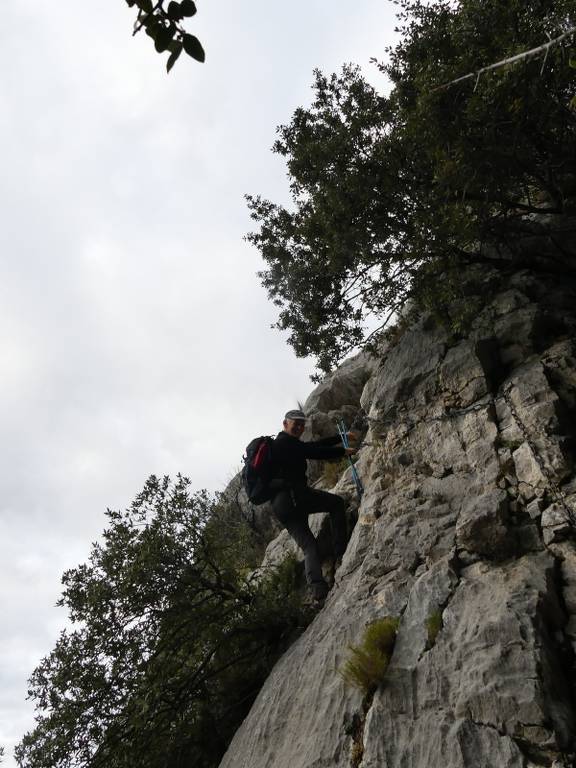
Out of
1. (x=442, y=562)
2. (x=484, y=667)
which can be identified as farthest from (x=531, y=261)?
(x=484, y=667)

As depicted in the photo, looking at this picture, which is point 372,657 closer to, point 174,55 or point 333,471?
point 174,55

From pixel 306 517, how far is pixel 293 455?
3.97 ft

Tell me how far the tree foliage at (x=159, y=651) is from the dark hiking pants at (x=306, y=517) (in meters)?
0.76

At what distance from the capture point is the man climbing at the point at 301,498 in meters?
9.74

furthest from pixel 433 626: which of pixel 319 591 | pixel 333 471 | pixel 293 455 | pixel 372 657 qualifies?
pixel 333 471

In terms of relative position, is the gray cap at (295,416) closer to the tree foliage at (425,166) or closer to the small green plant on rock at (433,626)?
the tree foliage at (425,166)

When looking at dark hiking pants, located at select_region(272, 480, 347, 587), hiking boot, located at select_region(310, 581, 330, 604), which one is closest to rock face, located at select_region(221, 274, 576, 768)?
hiking boot, located at select_region(310, 581, 330, 604)

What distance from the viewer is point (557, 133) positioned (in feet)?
33.3

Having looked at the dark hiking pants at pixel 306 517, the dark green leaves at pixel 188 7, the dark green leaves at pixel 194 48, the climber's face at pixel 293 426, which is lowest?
the dark hiking pants at pixel 306 517

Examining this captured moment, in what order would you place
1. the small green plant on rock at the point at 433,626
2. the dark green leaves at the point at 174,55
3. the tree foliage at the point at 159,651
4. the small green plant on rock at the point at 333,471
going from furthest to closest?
1. the small green plant on rock at the point at 333,471
2. the tree foliage at the point at 159,651
3. the small green plant on rock at the point at 433,626
4. the dark green leaves at the point at 174,55

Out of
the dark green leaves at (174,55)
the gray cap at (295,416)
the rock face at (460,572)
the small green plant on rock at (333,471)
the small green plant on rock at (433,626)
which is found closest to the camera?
the dark green leaves at (174,55)

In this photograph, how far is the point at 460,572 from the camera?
7.09 metres

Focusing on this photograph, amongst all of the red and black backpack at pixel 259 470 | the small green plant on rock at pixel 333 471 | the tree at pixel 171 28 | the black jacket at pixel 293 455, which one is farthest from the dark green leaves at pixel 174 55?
the small green plant on rock at pixel 333 471

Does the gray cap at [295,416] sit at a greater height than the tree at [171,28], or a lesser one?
greater
